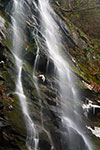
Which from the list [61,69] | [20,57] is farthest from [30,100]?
[61,69]

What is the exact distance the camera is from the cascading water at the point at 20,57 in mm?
5328

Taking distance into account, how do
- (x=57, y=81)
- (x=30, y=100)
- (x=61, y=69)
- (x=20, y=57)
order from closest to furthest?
(x=30, y=100) → (x=20, y=57) → (x=57, y=81) → (x=61, y=69)

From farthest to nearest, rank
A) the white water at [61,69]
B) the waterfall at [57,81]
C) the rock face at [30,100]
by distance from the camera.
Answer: the white water at [61,69], the waterfall at [57,81], the rock face at [30,100]

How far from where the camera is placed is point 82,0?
675 inches

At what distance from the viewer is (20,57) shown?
8438mm

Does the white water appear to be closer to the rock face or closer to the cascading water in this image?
the rock face

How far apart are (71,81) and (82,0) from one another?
1051 centimetres

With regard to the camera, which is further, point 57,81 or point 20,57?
point 57,81

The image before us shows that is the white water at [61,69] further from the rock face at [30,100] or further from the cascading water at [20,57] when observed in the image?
the cascading water at [20,57]

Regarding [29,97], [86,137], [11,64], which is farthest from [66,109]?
[11,64]

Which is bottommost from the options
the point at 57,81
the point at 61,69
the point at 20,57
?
the point at 57,81

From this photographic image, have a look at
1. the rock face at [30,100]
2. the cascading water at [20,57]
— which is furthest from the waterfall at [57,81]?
the rock face at [30,100]

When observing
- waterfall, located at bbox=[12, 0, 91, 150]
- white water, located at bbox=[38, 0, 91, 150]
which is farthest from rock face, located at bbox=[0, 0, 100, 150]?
white water, located at bbox=[38, 0, 91, 150]

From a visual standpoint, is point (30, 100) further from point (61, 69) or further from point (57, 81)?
point (61, 69)
